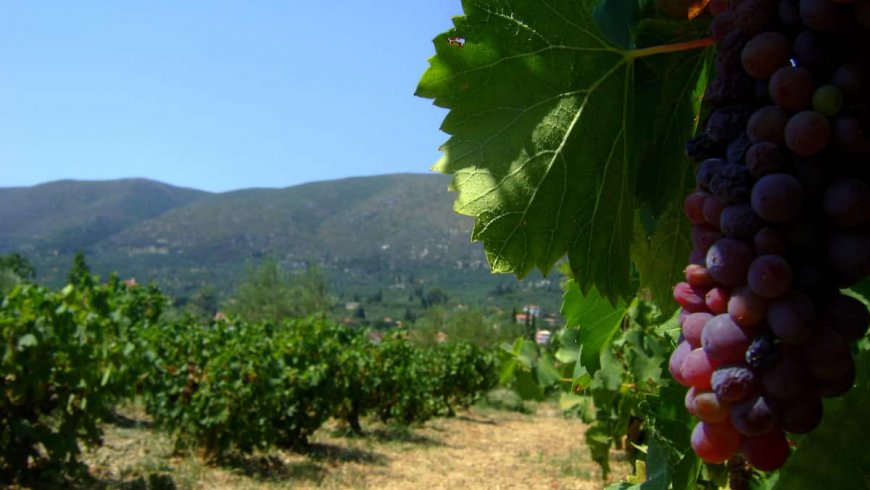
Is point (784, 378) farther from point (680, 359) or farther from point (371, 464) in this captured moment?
point (371, 464)

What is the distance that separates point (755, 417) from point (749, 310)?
11 centimetres

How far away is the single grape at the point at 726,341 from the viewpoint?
2.55 ft

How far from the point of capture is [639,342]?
17.1 feet

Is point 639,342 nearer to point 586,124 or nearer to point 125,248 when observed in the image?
point 586,124

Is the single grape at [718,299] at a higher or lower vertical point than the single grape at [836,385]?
higher

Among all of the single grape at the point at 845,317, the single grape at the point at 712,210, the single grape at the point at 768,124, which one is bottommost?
the single grape at the point at 845,317

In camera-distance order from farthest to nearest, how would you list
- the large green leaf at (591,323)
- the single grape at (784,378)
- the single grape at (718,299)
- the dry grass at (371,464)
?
the dry grass at (371,464) < the large green leaf at (591,323) < the single grape at (718,299) < the single grape at (784,378)

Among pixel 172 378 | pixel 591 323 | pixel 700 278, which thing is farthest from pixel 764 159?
pixel 172 378

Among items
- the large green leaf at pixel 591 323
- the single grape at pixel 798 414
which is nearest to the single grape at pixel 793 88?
the single grape at pixel 798 414

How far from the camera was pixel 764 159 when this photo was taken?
0.83 m

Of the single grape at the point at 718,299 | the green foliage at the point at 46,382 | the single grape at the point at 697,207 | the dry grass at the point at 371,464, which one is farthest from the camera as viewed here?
the dry grass at the point at 371,464

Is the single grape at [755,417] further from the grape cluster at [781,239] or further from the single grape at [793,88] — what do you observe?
the single grape at [793,88]

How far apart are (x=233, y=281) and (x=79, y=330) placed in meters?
139

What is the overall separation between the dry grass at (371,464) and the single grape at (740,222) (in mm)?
9101
